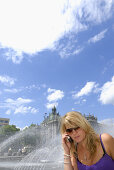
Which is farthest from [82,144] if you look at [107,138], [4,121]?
[4,121]

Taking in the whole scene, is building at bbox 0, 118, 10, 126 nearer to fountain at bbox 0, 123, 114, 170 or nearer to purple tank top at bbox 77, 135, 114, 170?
fountain at bbox 0, 123, 114, 170

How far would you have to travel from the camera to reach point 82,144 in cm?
281

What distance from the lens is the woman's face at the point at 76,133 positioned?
2.74 metres

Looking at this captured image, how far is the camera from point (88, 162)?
8.36 ft

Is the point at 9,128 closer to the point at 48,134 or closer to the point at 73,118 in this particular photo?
the point at 48,134

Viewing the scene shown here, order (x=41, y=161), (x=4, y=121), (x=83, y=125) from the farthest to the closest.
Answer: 1. (x=4, y=121)
2. (x=41, y=161)
3. (x=83, y=125)

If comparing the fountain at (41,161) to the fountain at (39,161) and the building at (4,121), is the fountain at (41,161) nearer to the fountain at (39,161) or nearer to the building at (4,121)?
the fountain at (39,161)

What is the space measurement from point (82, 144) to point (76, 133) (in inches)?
9.4

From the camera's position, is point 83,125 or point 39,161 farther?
point 39,161

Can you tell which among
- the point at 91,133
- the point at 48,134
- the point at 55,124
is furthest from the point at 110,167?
the point at 55,124

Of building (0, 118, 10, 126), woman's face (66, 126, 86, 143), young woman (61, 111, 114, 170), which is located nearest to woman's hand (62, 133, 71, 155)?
young woman (61, 111, 114, 170)

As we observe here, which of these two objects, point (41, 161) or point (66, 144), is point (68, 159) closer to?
point (66, 144)

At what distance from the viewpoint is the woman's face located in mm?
2740

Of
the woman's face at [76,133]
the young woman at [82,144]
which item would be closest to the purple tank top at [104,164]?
the young woman at [82,144]
